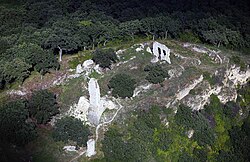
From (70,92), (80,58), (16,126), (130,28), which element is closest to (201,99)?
(70,92)

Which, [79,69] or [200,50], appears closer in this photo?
[79,69]

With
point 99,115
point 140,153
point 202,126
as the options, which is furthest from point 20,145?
point 202,126

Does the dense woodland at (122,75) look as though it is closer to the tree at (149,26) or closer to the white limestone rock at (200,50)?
the tree at (149,26)

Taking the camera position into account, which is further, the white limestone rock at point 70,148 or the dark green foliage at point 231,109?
the dark green foliage at point 231,109

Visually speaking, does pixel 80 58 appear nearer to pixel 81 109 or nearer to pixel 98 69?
pixel 98 69

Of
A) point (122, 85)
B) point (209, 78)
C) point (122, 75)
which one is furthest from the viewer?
point (209, 78)

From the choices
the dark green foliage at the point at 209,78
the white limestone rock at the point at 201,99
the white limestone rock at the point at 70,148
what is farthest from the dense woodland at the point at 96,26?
the white limestone rock at the point at 201,99
